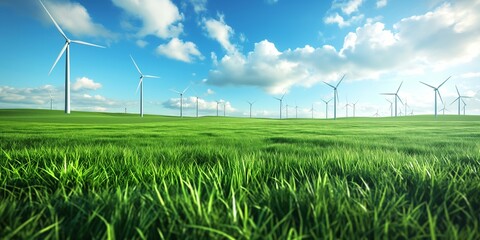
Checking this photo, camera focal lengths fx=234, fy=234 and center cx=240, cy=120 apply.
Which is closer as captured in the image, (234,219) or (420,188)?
(234,219)

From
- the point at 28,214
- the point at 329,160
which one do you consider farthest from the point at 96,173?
the point at 329,160

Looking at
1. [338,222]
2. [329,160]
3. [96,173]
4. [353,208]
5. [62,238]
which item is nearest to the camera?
[62,238]

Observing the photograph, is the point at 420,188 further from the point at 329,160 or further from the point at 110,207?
the point at 110,207

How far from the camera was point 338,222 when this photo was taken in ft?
4.95

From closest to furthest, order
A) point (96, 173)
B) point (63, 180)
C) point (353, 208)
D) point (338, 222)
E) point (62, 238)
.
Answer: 1. point (62, 238)
2. point (338, 222)
3. point (353, 208)
4. point (63, 180)
5. point (96, 173)

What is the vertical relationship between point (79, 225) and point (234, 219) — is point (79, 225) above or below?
below

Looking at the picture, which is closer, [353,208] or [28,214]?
[353,208]

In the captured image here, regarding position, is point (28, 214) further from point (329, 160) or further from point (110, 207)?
point (329, 160)

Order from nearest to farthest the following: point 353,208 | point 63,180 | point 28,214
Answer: point 353,208
point 28,214
point 63,180

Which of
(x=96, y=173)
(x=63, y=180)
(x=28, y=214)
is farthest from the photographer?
(x=96, y=173)

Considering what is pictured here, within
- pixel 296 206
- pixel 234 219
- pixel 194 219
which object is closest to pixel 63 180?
pixel 194 219

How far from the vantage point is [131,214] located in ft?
5.02

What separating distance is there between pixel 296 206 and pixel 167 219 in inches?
35.9

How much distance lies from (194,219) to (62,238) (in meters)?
0.79
